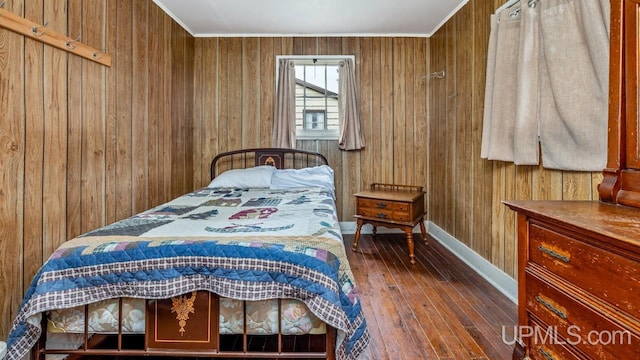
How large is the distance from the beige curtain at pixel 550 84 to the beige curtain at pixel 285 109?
2192 millimetres

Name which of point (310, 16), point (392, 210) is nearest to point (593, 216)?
point (392, 210)

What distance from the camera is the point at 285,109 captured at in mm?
3887

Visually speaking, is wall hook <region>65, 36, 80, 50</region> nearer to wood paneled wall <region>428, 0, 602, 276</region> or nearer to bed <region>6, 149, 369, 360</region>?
bed <region>6, 149, 369, 360</region>

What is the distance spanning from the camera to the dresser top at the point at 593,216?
0.82 metres

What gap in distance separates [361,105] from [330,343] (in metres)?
3.18

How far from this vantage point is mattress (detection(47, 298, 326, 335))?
54.4 inches

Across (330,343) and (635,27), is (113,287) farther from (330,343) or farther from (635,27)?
(635,27)

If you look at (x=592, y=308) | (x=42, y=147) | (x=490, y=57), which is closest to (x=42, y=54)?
(x=42, y=147)

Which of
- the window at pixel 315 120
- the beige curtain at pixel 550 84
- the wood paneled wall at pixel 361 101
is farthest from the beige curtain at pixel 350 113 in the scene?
the beige curtain at pixel 550 84

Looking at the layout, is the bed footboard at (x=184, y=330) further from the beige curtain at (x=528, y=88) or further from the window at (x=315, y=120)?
the window at (x=315, y=120)

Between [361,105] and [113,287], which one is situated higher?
[361,105]

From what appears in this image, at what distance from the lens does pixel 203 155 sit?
4031 millimetres

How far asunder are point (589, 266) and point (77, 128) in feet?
8.67

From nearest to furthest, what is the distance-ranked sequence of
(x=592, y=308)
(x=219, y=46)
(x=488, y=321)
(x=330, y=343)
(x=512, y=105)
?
(x=592, y=308) → (x=330, y=343) → (x=488, y=321) → (x=512, y=105) → (x=219, y=46)
